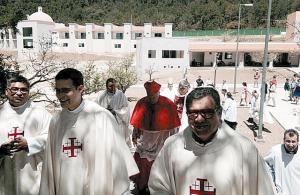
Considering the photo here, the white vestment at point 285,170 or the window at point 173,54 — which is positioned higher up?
the window at point 173,54

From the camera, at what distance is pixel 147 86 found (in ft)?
19.2

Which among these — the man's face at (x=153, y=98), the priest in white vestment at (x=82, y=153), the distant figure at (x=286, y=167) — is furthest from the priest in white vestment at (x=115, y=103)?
the priest in white vestment at (x=82, y=153)

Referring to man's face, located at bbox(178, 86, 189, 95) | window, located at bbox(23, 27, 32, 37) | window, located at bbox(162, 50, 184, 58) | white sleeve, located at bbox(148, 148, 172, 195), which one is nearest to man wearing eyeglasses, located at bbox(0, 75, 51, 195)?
white sleeve, located at bbox(148, 148, 172, 195)

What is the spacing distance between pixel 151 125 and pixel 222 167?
3.61 meters

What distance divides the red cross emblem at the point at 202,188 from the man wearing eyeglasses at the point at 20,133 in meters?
1.84

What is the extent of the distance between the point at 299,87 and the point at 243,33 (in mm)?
58433

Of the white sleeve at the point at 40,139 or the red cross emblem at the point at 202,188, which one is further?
the white sleeve at the point at 40,139

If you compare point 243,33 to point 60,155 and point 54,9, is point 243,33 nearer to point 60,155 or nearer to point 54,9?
point 54,9

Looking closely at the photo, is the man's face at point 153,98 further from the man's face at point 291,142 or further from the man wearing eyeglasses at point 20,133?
the man wearing eyeglasses at point 20,133

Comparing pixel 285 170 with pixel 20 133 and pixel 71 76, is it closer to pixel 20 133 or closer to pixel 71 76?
pixel 71 76

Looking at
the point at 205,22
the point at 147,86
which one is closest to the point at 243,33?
the point at 205,22

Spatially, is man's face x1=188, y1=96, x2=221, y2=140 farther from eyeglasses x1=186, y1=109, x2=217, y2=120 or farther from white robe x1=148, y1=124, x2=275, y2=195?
white robe x1=148, y1=124, x2=275, y2=195

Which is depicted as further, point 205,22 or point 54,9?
point 54,9

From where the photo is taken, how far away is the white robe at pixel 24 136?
383cm
